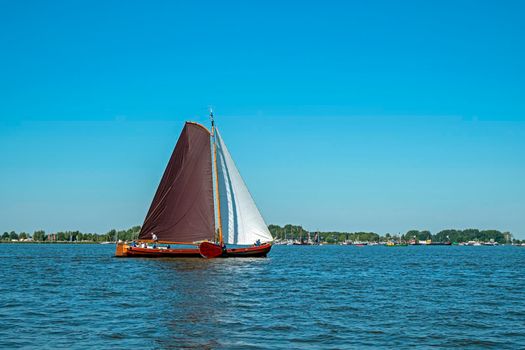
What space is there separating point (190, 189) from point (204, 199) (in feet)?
7.50

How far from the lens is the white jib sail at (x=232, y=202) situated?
76.2m

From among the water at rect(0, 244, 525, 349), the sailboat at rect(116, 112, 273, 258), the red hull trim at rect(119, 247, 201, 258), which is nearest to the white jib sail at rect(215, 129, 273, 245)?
the sailboat at rect(116, 112, 273, 258)

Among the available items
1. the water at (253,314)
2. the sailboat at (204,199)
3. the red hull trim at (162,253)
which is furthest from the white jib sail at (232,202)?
the water at (253,314)

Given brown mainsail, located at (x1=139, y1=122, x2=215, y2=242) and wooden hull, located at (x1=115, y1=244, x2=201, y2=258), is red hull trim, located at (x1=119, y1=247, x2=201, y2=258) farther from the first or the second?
brown mainsail, located at (x1=139, y1=122, x2=215, y2=242)

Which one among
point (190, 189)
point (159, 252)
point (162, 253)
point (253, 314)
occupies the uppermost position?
point (190, 189)

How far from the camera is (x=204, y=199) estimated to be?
251 ft

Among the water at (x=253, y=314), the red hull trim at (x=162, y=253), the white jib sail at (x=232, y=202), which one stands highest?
the white jib sail at (x=232, y=202)

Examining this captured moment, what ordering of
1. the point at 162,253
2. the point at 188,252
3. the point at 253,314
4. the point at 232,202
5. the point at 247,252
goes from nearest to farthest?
the point at 253,314 → the point at 188,252 → the point at 232,202 → the point at 162,253 → the point at 247,252

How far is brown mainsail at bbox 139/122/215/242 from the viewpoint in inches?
3012

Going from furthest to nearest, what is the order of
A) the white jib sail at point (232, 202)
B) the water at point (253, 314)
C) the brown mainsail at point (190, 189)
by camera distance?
1. the brown mainsail at point (190, 189)
2. the white jib sail at point (232, 202)
3. the water at point (253, 314)

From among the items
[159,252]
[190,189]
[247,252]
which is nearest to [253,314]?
[190,189]

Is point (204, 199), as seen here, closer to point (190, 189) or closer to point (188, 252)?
point (190, 189)

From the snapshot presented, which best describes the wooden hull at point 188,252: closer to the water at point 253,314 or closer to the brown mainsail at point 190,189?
the brown mainsail at point 190,189

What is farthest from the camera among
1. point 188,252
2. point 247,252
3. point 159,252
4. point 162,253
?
point 247,252
